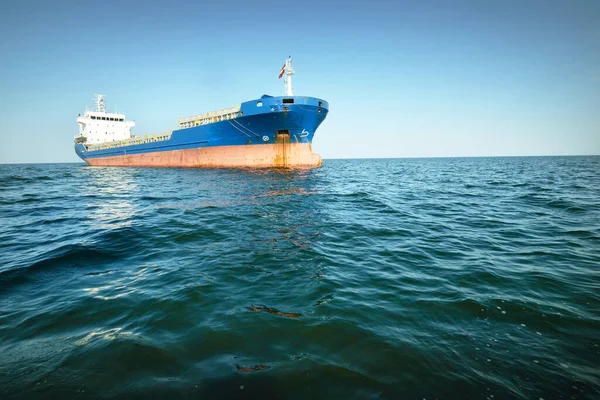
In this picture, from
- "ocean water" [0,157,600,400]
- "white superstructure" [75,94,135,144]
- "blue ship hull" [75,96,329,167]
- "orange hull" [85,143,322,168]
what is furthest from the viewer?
"white superstructure" [75,94,135,144]

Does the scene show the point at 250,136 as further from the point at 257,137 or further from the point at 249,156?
the point at 249,156

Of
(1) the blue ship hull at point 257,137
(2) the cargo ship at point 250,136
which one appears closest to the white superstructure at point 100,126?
(2) the cargo ship at point 250,136

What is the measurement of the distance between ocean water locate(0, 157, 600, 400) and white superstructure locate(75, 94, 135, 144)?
174ft

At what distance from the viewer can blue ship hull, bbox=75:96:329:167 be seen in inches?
985

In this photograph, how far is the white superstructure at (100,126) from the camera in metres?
48.2

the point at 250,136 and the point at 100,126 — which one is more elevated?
the point at 100,126

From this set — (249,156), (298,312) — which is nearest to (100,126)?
(249,156)

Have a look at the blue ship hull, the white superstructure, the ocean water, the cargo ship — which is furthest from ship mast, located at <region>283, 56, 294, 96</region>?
the white superstructure

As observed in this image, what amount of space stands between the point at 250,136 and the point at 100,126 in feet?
133

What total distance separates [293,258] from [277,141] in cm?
2373

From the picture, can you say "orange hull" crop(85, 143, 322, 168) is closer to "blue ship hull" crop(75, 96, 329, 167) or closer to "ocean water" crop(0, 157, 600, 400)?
"blue ship hull" crop(75, 96, 329, 167)

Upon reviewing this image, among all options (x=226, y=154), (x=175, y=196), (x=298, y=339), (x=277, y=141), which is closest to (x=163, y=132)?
(x=226, y=154)

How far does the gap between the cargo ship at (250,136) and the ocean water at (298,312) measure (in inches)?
776

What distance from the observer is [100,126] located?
163 feet
